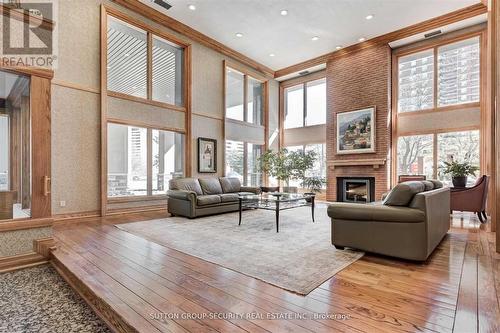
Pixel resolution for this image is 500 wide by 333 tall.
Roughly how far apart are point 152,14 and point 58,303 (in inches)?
236

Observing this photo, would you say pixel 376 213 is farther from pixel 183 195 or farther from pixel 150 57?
pixel 150 57

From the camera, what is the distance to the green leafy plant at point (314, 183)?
7.86m

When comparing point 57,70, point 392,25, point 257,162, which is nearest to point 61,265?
point 57,70

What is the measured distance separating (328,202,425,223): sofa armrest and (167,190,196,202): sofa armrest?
9.47ft

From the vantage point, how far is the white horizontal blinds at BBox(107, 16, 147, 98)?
5.61 m

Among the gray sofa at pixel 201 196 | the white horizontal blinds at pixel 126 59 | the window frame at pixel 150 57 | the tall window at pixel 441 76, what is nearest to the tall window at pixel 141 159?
the window frame at pixel 150 57

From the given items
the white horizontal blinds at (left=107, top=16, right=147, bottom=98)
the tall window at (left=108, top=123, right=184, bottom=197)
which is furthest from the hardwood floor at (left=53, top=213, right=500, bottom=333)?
the white horizontal blinds at (left=107, top=16, right=147, bottom=98)

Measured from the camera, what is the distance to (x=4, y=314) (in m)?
1.96

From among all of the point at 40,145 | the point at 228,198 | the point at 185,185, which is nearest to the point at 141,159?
the point at 185,185

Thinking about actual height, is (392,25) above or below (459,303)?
above

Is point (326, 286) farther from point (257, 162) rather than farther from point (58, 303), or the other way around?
point (257, 162)

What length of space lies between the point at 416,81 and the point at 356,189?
3345mm

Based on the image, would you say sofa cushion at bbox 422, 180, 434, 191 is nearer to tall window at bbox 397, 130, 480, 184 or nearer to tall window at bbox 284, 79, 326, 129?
tall window at bbox 397, 130, 480, 184

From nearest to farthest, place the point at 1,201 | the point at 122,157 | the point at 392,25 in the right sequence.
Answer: the point at 1,201
the point at 122,157
the point at 392,25
